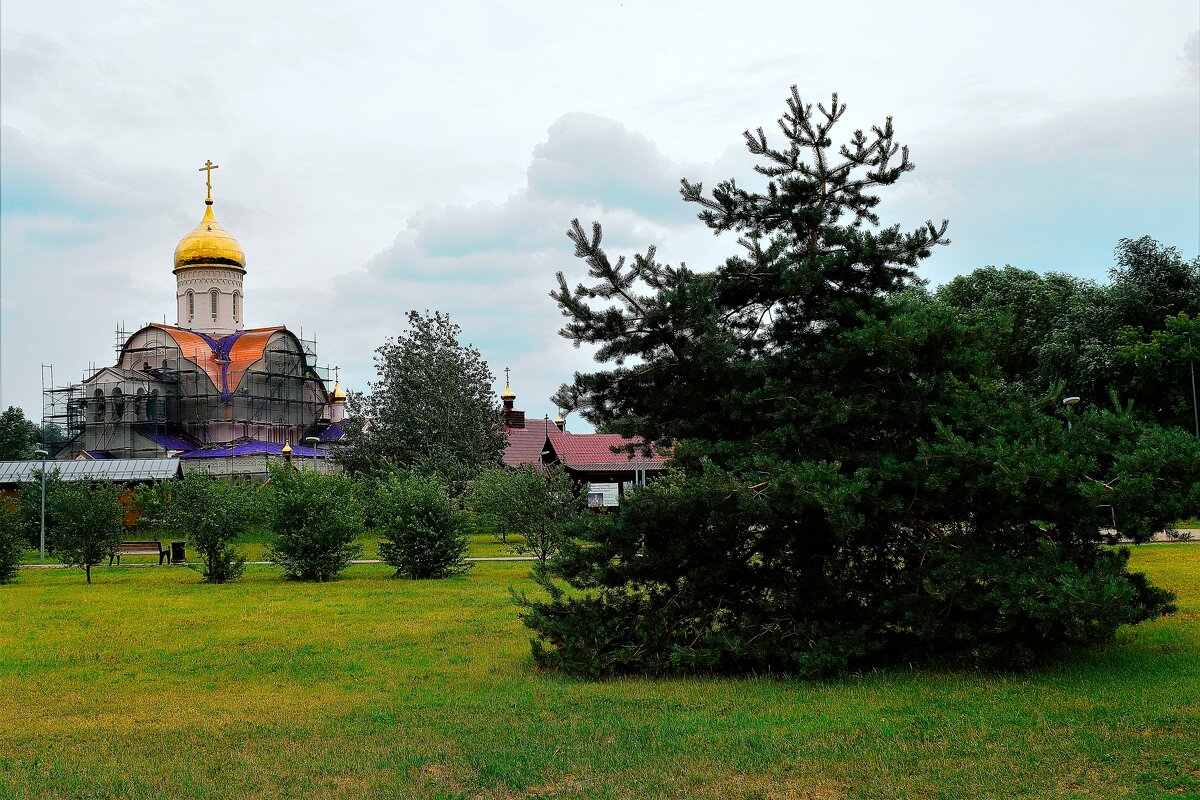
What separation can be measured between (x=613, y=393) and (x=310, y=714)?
4438 mm

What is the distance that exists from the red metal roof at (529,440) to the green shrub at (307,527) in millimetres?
28636

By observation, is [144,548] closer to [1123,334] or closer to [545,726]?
[545,726]

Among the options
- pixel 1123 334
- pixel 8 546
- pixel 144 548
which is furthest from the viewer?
pixel 1123 334

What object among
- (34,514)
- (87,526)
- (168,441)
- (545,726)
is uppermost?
(168,441)

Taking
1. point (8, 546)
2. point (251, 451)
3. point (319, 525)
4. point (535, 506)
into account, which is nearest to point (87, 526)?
point (8, 546)

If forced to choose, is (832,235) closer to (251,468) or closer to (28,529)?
(28,529)

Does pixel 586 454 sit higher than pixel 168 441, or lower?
lower

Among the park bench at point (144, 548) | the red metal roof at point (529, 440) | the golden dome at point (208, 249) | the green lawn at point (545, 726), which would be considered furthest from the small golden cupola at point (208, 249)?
the green lawn at point (545, 726)

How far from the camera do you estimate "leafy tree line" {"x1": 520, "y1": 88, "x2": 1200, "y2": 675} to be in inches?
372

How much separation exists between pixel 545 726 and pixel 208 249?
58.3 meters

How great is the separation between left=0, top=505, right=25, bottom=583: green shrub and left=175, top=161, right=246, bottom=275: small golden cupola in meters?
39.1

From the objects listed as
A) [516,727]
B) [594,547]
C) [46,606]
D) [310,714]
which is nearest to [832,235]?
[594,547]

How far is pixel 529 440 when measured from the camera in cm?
5606

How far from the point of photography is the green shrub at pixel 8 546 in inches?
944
